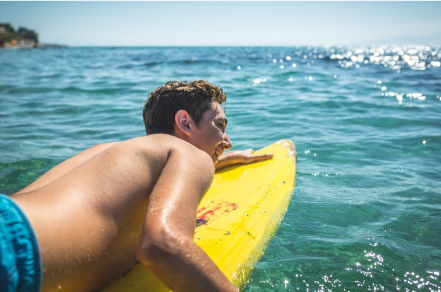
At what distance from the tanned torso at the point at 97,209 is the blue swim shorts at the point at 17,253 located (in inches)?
1.6

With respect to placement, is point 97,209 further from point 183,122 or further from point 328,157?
point 328,157

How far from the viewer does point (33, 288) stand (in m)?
1.35

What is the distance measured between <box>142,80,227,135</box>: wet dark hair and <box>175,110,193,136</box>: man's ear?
0.04m

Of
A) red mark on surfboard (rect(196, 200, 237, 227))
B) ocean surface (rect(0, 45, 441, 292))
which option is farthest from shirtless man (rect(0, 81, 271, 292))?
ocean surface (rect(0, 45, 441, 292))

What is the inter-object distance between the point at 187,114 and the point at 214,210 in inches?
39.1

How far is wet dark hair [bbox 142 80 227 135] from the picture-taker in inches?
87.0

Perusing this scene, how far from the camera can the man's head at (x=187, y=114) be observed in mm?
2205

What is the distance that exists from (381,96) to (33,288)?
33.5 ft

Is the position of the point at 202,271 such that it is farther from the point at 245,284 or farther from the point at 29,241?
the point at 245,284

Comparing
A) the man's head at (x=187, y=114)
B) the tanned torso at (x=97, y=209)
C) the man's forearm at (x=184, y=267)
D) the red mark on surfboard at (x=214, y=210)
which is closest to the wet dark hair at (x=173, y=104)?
the man's head at (x=187, y=114)

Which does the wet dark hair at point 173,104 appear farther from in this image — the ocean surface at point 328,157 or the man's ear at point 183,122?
the ocean surface at point 328,157

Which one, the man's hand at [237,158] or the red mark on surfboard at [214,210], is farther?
the man's hand at [237,158]

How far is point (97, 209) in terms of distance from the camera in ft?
5.12

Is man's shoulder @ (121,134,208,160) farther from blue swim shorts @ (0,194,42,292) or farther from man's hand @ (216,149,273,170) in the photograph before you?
man's hand @ (216,149,273,170)
